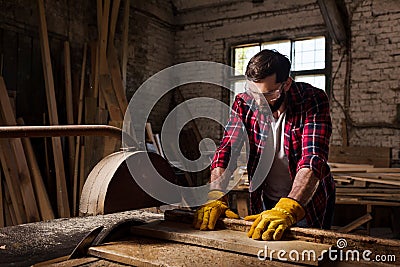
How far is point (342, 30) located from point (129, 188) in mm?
4749

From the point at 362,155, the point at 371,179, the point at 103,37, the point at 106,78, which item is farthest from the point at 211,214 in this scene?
the point at 362,155

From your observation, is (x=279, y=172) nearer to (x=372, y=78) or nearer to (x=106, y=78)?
(x=106, y=78)

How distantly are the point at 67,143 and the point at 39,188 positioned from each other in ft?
2.53

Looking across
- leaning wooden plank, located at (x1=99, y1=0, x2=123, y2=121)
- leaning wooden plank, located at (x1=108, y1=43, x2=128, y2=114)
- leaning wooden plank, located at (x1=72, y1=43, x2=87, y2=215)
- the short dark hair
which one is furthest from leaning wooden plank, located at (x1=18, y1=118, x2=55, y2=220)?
the short dark hair

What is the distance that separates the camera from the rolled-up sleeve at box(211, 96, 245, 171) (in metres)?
2.19

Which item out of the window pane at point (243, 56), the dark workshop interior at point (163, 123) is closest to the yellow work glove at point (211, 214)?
the dark workshop interior at point (163, 123)

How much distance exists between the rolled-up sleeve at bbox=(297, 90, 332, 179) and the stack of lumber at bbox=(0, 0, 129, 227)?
284 centimetres

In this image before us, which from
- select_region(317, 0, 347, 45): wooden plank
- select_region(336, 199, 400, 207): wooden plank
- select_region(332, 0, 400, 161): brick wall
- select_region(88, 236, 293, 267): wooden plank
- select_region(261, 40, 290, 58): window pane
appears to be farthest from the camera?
select_region(261, 40, 290, 58): window pane

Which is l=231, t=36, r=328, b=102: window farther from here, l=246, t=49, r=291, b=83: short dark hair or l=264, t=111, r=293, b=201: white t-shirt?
l=246, t=49, r=291, b=83: short dark hair

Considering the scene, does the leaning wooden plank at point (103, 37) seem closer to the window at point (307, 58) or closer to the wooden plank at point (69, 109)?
the wooden plank at point (69, 109)

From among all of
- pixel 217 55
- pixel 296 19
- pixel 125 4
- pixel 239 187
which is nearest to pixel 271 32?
pixel 296 19

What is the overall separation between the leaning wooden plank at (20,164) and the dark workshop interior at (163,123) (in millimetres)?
10

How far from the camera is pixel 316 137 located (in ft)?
6.34

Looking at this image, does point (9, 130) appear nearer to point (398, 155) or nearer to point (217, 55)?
point (398, 155)
